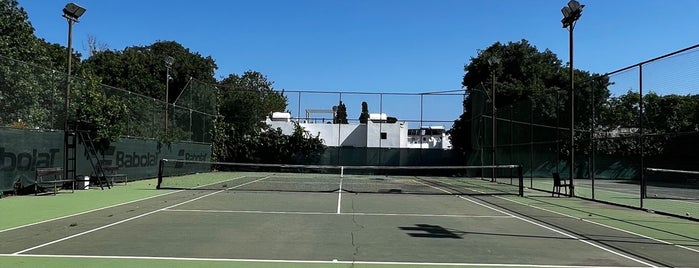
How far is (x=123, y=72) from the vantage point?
55.6 m

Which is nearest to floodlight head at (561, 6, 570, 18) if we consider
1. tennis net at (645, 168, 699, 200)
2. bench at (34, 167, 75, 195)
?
tennis net at (645, 168, 699, 200)

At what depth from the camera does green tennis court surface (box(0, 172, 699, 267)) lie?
333 inches

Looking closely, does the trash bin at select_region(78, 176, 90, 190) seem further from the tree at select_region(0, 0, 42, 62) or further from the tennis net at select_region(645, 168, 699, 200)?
the tennis net at select_region(645, 168, 699, 200)

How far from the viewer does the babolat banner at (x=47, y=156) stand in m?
17.7

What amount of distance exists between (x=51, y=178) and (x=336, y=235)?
45.0ft

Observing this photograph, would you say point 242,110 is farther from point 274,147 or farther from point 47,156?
point 47,156

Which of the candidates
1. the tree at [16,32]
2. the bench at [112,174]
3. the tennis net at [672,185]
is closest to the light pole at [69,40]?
the bench at [112,174]

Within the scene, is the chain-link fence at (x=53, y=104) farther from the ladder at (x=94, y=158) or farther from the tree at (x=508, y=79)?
the tree at (x=508, y=79)

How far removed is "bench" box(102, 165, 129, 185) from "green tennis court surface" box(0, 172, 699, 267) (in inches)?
212

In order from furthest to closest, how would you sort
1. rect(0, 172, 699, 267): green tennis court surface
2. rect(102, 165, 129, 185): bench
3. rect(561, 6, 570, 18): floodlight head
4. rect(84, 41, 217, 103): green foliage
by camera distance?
rect(84, 41, 217, 103): green foliage, rect(102, 165, 129, 185): bench, rect(561, 6, 570, 18): floodlight head, rect(0, 172, 699, 267): green tennis court surface

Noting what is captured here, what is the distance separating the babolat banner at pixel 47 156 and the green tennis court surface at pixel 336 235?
118 centimetres

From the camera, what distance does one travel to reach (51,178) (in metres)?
20.2

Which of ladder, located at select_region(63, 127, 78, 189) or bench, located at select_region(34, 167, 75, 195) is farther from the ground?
ladder, located at select_region(63, 127, 78, 189)

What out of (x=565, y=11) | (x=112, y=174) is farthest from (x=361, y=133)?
(x=565, y=11)
